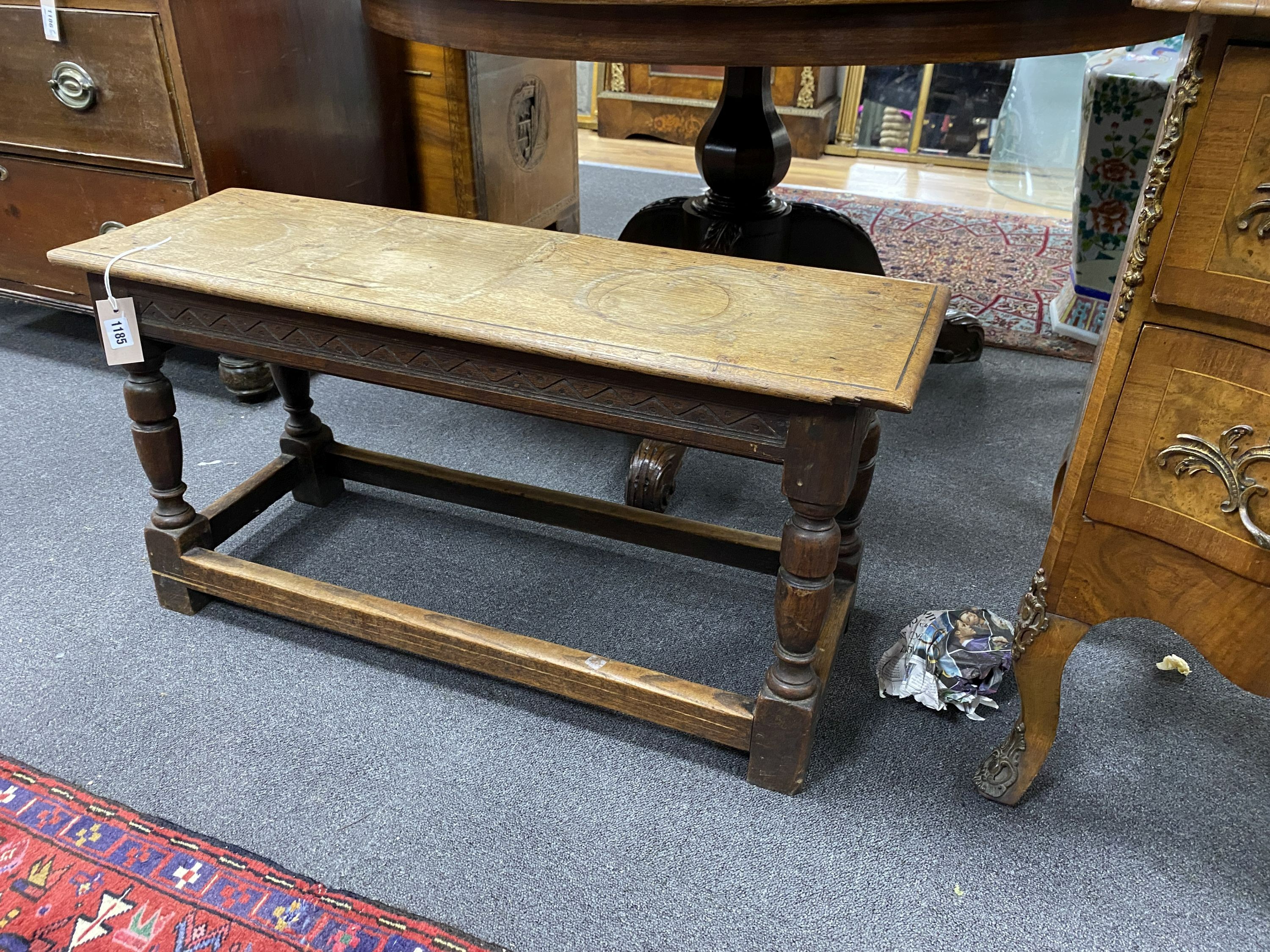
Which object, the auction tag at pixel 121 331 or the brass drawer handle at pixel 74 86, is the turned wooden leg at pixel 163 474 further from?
the brass drawer handle at pixel 74 86

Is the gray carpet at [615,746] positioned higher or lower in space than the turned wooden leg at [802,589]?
lower

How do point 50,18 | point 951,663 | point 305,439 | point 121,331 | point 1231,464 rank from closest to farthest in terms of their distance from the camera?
point 1231,464 → point 121,331 → point 951,663 → point 305,439 → point 50,18

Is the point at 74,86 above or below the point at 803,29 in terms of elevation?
below

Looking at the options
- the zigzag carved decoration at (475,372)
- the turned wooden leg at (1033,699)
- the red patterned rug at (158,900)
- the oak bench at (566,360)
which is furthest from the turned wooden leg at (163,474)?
the turned wooden leg at (1033,699)

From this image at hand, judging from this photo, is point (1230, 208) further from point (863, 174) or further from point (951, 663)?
point (863, 174)

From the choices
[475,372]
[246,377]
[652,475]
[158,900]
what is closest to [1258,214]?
[475,372]

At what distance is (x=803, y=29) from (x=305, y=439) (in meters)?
1.14

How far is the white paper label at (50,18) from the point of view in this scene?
1854 mm

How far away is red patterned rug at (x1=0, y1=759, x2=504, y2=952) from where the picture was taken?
3.29 ft

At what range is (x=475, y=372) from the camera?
109 cm

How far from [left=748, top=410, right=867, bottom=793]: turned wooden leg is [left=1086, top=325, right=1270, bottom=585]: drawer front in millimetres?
274

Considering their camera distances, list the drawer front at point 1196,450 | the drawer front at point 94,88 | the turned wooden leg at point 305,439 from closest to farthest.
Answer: the drawer front at point 1196,450 → the turned wooden leg at point 305,439 → the drawer front at point 94,88

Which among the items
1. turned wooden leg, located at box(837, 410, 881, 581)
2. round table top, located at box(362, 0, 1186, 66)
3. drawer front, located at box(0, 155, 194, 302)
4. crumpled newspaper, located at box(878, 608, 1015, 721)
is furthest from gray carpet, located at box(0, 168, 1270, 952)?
round table top, located at box(362, 0, 1186, 66)

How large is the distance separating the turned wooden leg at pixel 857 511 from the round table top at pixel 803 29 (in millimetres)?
482
